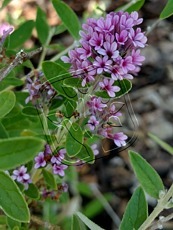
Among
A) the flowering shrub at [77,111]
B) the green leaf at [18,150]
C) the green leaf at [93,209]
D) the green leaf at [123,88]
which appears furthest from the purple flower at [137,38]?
the green leaf at [93,209]

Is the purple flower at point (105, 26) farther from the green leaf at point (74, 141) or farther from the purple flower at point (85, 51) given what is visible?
the green leaf at point (74, 141)

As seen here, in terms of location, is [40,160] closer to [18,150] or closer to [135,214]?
[135,214]

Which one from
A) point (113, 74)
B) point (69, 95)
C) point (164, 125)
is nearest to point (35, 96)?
point (69, 95)

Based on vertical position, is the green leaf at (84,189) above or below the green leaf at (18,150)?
below

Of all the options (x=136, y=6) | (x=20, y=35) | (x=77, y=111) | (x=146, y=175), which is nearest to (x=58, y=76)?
(x=77, y=111)

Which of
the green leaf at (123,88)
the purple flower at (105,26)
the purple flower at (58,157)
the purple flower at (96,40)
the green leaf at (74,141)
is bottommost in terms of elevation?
the purple flower at (58,157)

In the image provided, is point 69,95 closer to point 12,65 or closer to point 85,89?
point 85,89
